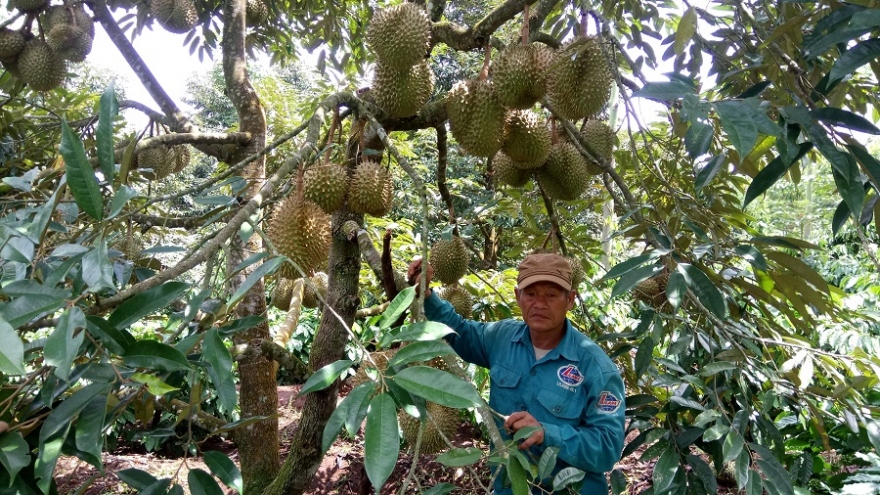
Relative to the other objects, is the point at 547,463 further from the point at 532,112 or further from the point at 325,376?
the point at 532,112

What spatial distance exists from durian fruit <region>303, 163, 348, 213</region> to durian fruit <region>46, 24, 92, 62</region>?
183 cm

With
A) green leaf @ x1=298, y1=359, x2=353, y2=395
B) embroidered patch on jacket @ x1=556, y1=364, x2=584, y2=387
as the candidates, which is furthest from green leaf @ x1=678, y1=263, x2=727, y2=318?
green leaf @ x1=298, y1=359, x2=353, y2=395

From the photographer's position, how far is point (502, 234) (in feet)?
10.1

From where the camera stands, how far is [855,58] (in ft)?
2.53

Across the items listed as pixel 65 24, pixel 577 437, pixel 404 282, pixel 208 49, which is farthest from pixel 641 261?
pixel 208 49

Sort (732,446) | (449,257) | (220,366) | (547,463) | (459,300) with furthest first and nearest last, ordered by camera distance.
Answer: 1. (459,300)
2. (449,257)
3. (732,446)
4. (547,463)
5. (220,366)

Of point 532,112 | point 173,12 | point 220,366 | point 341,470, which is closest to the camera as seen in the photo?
point 220,366

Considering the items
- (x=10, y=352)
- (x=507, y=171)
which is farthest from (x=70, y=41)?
(x=10, y=352)

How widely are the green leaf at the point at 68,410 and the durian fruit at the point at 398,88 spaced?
101 centimetres

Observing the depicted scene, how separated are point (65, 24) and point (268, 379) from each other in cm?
182

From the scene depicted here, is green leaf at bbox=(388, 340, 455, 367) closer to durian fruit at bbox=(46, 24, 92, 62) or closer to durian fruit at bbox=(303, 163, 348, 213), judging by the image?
durian fruit at bbox=(303, 163, 348, 213)

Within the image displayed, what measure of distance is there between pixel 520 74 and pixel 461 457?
3.43ft

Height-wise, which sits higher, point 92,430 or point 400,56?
point 400,56

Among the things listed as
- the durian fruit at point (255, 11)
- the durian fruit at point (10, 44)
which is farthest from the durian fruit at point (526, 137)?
the durian fruit at point (10, 44)
